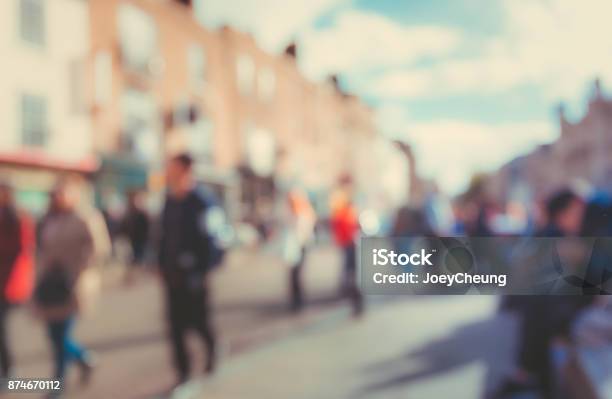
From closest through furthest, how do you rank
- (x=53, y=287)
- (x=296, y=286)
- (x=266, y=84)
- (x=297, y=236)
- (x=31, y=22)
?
1. (x=31, y=22)
2. (x=266, y=84)
3. (x=53, y=287)
4. (x=297, y=236)
5. (x=296, y=286)

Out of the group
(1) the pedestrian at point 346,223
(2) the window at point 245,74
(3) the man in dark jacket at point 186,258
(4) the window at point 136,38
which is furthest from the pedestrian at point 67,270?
(1) the pedestrian at point 346,223

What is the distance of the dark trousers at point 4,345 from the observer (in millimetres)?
1642

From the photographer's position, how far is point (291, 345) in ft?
9.00

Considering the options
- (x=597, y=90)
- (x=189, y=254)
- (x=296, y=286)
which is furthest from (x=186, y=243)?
(x=296, y=286)

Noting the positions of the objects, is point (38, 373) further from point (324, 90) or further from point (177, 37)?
point (324, 90)

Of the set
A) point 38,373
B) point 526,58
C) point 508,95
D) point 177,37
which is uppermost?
point 177,37

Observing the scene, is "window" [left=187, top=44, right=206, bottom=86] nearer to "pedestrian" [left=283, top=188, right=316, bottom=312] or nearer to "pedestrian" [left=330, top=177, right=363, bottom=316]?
"pedestrian" [left=283, top=188, right=316, bottom=312]

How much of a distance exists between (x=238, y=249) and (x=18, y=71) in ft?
3.27

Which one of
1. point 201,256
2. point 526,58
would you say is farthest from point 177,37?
point 526,58

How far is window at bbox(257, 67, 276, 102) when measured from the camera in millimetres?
1548

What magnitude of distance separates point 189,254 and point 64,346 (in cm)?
50

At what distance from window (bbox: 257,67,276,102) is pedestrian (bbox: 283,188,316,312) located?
32 centimetres

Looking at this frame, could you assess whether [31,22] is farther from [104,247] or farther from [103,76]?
[104,247]

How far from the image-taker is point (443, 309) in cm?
357
